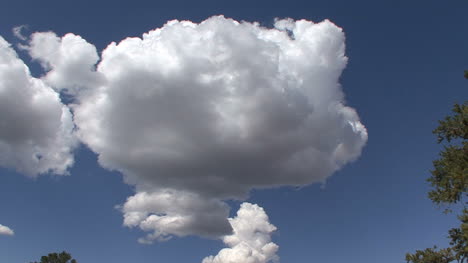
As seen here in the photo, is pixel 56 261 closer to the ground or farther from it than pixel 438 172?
farther from it

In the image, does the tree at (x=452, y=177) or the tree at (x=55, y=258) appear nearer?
the tree at (x=452, y=177)

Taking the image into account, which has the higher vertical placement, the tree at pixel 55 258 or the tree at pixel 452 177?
the tree at pixel 55 258

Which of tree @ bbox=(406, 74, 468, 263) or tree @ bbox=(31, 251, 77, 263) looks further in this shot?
tree @ bbox=(31, 251, 77, 263)

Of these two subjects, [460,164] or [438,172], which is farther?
[438,172]

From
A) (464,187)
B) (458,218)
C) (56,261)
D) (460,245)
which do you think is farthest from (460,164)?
(56,261)

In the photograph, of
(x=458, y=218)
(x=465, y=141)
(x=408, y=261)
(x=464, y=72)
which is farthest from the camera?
(x=408, y=261)

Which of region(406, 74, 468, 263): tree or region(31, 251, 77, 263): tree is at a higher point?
region(31, 251, 77, 263): tree

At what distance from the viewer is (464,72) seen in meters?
36.0

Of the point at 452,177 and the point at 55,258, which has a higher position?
the point at 55,258

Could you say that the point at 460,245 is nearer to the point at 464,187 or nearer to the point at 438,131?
the point at 464,187

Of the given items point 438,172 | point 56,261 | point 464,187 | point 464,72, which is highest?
point 56,261

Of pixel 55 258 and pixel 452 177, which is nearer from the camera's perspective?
pixel 452 177

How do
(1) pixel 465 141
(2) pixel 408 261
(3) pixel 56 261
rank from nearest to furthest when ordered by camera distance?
(1) pixel 465 141, (2) pixel 408 261, (3) pixel 56 261

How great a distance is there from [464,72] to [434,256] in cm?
1685
